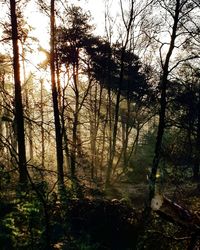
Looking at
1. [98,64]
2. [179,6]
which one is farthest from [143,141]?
[179,6]

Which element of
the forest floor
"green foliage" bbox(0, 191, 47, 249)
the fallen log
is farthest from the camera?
the forest floor

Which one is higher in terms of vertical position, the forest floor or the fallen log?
the fallen log

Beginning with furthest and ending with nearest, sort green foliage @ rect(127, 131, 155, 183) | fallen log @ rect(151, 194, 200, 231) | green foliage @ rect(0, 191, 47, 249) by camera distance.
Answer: green foliage @ rect(127, 131, 155, 183)
green foliage @ rect(0, 191, 47, 249)
fallen log @ rect(151, 194, 200, 231)

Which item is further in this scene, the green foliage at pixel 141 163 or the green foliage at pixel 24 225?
the green foliage at pixel 141 163

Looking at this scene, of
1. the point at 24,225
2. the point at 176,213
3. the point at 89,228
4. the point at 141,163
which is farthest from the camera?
the point at 141,163

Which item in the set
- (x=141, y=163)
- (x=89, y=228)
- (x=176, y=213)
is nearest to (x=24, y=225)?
(x=89, y=228)

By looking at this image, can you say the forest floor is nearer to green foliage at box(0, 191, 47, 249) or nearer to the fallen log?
green foliage at box(0, 191, 47, 249)

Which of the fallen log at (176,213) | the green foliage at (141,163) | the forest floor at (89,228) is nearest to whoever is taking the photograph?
the fallen log at (176,213)

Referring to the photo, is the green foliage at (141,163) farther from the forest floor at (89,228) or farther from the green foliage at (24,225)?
the green foliage at (24,225)

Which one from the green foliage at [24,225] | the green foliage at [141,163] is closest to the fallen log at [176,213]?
the green foliage at [24,225]

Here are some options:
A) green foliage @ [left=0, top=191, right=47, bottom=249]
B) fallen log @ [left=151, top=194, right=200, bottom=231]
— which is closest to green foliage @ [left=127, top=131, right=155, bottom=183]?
green foliage @ [left=0, top=191, right=47, bottom=249]

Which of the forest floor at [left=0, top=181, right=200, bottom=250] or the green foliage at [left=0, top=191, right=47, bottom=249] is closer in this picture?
the green foliage at [left=0, top=191, right=47, bottom=249]

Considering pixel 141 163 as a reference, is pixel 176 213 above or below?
below

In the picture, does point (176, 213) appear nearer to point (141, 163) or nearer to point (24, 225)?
point (24, 225)
